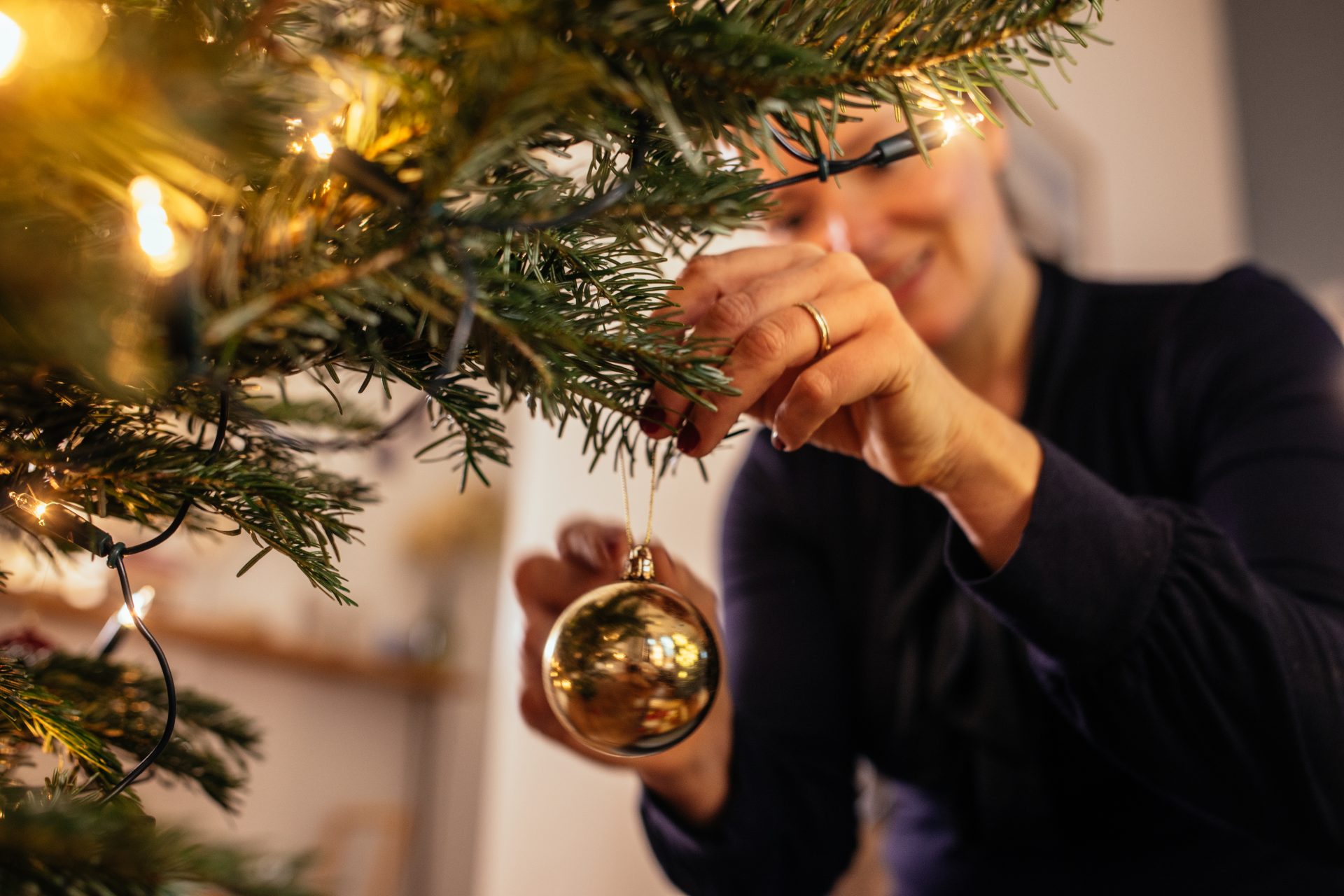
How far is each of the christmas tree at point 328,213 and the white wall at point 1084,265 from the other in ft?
3.39

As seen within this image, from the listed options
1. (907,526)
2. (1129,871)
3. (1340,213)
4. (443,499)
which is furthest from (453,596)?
(1340,213)

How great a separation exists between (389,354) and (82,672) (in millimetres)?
173

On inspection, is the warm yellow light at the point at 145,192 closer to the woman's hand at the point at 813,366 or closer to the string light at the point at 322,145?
the string light at the point at 322,145

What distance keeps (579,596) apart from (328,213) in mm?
268

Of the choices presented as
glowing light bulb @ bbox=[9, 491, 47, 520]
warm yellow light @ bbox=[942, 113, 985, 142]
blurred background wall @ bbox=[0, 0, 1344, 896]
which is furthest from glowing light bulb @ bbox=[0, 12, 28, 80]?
blurred background wall @ bbox=[0, 0, 1344, 896]

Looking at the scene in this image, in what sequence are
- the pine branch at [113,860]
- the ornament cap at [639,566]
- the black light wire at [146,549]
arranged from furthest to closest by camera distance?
the ornament cap at [639,566] < the black light wire at [146,549] < the pine branch at [113,860]

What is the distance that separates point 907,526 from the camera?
0.89m

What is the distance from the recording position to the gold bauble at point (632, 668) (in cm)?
32

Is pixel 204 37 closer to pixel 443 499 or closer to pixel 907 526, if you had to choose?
pixel 907 526

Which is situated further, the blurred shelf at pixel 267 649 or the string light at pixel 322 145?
the blurred shelf at pixel 267 649

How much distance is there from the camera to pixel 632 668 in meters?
0.32

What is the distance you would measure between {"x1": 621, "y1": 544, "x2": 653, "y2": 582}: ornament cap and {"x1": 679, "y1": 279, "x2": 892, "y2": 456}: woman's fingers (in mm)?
65

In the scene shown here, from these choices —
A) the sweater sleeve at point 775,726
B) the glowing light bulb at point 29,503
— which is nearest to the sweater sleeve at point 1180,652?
the sweater sleeve at point 775,726

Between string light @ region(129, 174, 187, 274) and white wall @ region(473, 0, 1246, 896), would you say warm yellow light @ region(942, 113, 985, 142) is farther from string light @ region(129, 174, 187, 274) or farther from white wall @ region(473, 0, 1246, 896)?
white wall @ region(473, 0, 1246, 896)
